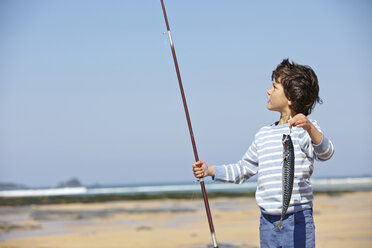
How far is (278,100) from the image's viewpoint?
3.31 meters

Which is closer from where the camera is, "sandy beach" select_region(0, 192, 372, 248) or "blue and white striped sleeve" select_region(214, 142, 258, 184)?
"blue and white striped sleeve" select_region(214, 142, 258, 184)

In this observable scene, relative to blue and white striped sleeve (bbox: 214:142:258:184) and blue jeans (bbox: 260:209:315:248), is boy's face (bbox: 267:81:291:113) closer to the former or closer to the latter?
blue and white striped sleeve (bbox: 214:142:258:184)

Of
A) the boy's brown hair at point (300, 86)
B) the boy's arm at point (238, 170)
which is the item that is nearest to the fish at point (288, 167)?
the boy's brown hair at point (300, 86)

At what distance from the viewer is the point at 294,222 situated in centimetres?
309

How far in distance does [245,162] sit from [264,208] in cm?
40

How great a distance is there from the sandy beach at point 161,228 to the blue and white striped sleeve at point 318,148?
4.63 meters

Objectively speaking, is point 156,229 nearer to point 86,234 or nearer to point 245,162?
point 86,234

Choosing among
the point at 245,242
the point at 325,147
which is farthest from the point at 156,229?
the point at 325,147

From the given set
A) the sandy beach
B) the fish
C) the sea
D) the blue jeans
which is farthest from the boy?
the sea

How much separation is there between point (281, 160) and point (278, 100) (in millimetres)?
384

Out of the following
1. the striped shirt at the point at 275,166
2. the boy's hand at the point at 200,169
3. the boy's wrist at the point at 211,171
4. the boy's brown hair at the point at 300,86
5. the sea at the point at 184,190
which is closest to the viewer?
the striped shirt at the point at 275,166

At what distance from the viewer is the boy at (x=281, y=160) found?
10.1 feet

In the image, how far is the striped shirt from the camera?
310 cm

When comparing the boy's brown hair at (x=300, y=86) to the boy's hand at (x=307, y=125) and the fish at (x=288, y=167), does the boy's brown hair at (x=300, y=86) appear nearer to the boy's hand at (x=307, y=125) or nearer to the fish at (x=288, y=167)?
the boy's hand at (x=307, y=125)
